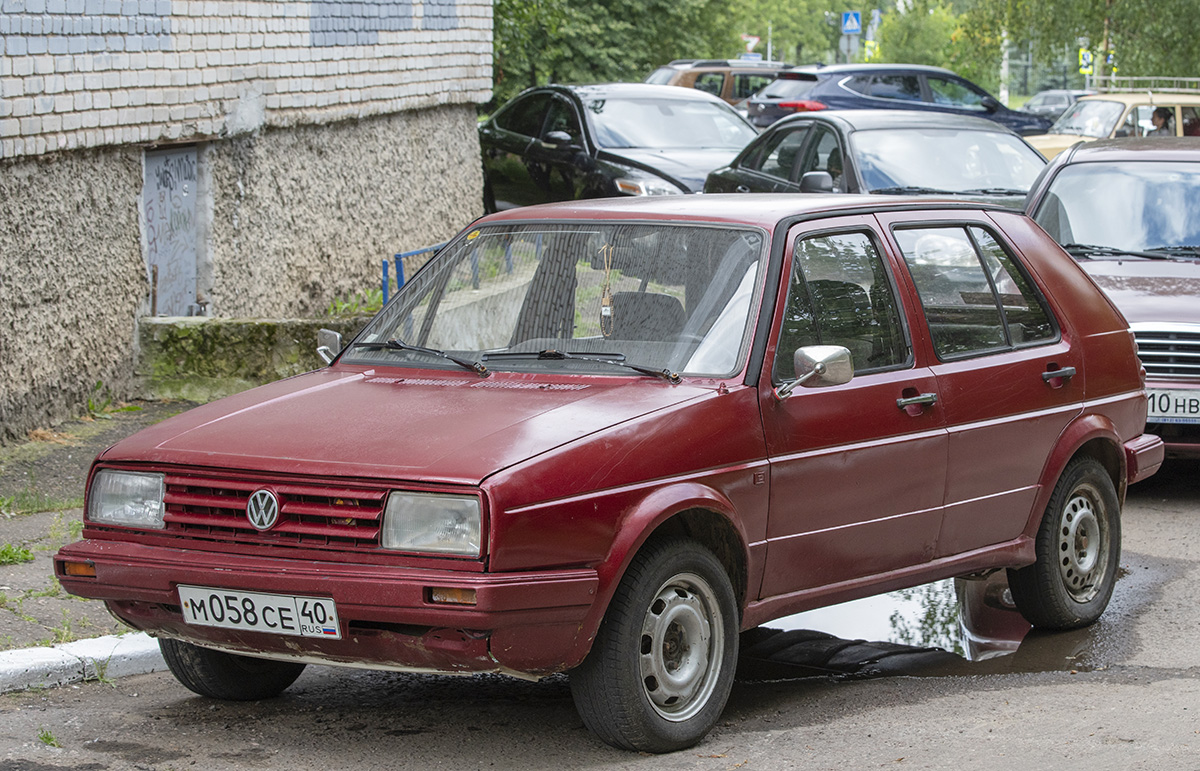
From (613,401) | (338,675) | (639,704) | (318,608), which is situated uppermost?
(613,401)

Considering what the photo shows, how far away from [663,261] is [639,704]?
1566 mm

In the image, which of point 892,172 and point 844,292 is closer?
point 844,292

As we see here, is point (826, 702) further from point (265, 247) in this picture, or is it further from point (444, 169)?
point (444, 169)

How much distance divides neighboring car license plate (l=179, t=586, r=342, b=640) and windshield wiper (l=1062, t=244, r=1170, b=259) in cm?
651

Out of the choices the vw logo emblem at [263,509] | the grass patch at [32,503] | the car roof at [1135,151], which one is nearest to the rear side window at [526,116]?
the car roof at [1135,151]

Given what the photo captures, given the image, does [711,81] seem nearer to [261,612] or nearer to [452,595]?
[261,612]

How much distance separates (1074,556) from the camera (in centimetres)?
634

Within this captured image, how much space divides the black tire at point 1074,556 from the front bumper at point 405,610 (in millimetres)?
2589

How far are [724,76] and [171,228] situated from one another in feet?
81.3

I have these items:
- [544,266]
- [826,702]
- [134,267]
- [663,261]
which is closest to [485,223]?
[544,266]

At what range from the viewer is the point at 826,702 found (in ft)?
A: 17.6

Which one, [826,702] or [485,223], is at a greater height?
[485,223]

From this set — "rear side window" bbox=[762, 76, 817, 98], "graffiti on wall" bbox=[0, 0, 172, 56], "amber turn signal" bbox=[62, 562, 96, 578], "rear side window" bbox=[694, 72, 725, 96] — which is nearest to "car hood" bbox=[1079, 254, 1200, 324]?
"amber turn signal" bbox=[62, 562, 96, 578]

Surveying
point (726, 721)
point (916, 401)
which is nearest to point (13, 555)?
point (726, 721)
